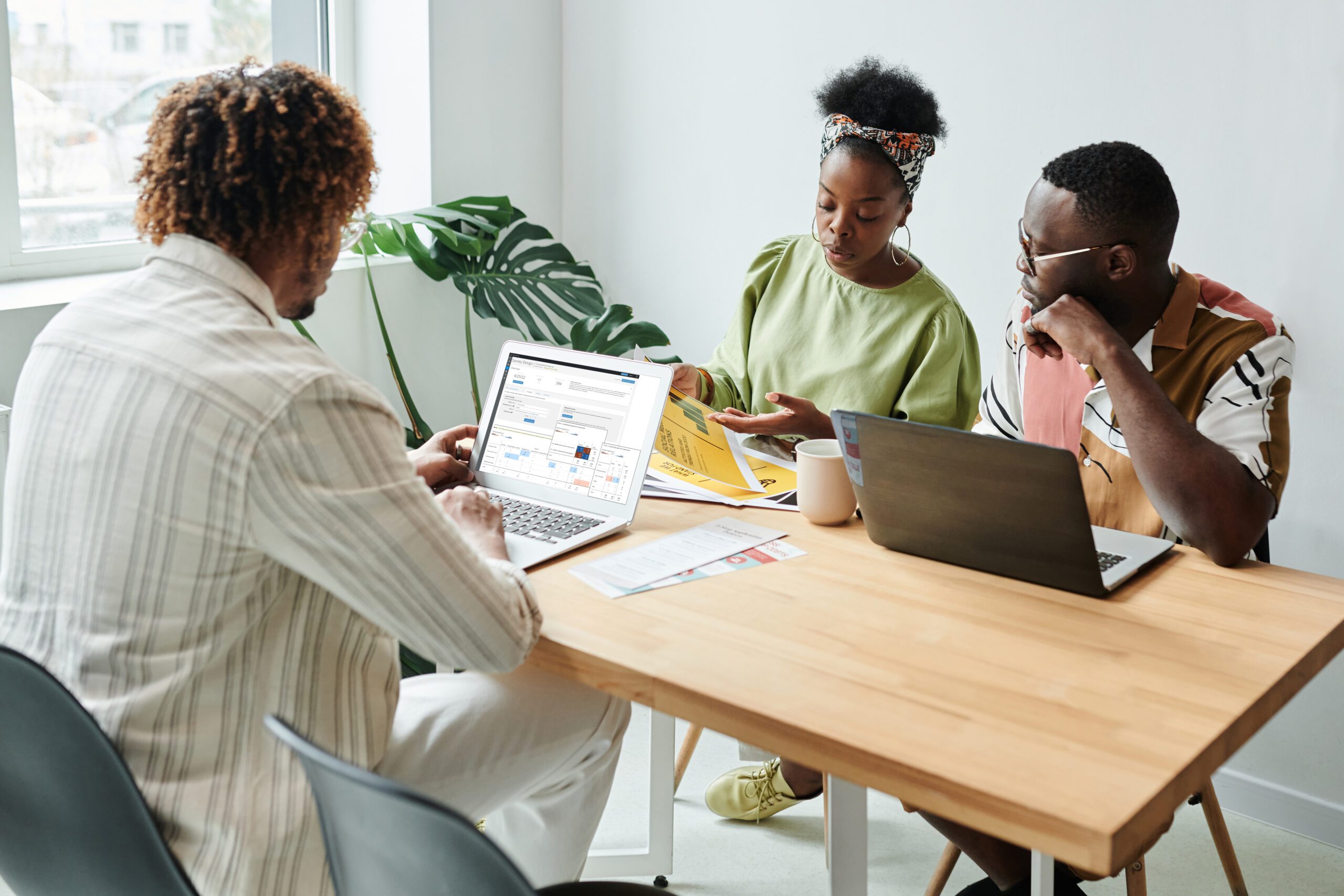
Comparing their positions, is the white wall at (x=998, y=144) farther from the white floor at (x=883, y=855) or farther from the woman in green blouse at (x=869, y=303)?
the woman in green blouse at (x=869, y=303)

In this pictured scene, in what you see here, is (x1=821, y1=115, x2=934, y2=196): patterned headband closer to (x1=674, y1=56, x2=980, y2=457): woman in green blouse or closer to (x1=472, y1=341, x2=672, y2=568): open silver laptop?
(x1=674, y1=56, x2=980, y2=457): woman in green blouse

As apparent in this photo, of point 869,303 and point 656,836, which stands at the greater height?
point 869,303

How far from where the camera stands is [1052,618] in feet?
4.16

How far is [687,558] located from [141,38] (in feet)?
6.37

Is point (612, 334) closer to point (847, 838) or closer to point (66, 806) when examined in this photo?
point (847, 838)

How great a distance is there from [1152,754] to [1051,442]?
96 centimetres

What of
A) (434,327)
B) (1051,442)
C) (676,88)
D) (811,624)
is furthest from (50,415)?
(676,88)

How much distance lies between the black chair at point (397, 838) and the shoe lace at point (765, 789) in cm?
143

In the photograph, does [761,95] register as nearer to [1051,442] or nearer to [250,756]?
[1051,442]

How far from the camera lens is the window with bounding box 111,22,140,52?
2.52 meters

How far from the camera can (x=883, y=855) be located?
2.19 m

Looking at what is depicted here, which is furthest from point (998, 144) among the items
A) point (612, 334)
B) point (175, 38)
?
point (175, 38)

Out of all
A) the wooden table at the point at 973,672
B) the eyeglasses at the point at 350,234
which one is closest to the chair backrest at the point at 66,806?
the wooden table at the point at 973,672

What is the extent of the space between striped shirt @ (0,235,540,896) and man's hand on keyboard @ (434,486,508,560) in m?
0.25
